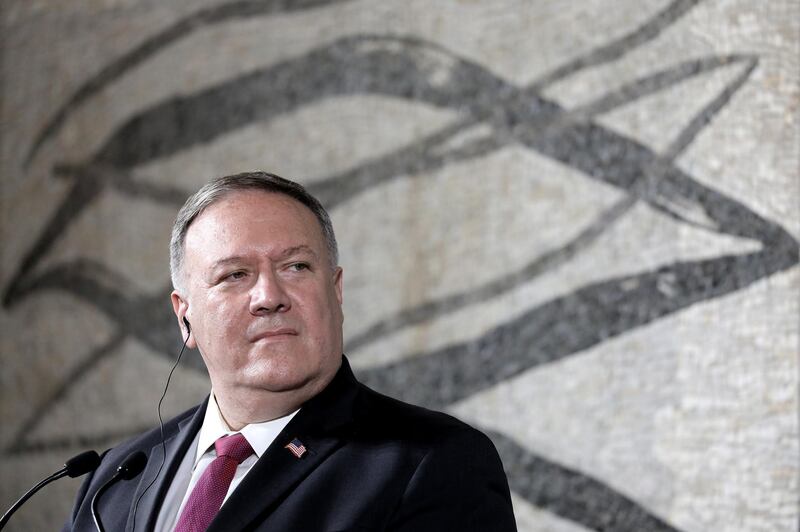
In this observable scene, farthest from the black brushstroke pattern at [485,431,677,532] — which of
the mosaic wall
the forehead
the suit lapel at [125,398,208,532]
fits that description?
the forehead

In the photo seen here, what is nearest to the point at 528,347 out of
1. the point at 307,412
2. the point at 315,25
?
the point at 315,25

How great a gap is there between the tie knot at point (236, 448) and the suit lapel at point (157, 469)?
0.13m

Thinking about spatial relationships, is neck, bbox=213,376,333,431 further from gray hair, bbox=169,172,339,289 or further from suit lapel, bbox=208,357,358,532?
gray hair, bbox=169,172,339,289

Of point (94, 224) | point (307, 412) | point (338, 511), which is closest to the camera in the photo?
point (338, 511)

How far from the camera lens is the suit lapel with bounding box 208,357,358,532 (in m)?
1.50

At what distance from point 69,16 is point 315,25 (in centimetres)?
114

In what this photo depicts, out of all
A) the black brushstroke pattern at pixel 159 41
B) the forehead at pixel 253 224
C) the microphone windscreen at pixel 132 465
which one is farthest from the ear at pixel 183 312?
the black brushstroke pattern at pixel 159 41

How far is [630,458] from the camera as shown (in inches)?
118

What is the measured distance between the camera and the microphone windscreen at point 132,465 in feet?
5.54

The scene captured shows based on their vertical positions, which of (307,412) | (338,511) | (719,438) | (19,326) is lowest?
(719,438)

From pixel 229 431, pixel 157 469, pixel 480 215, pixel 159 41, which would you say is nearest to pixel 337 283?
pixel 229 431

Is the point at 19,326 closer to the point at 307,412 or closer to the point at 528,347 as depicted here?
the point at 528,347

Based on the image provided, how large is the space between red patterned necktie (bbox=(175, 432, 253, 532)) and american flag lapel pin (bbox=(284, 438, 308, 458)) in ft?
0.31

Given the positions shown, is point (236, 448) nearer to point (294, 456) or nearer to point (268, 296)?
point (294, 456)
